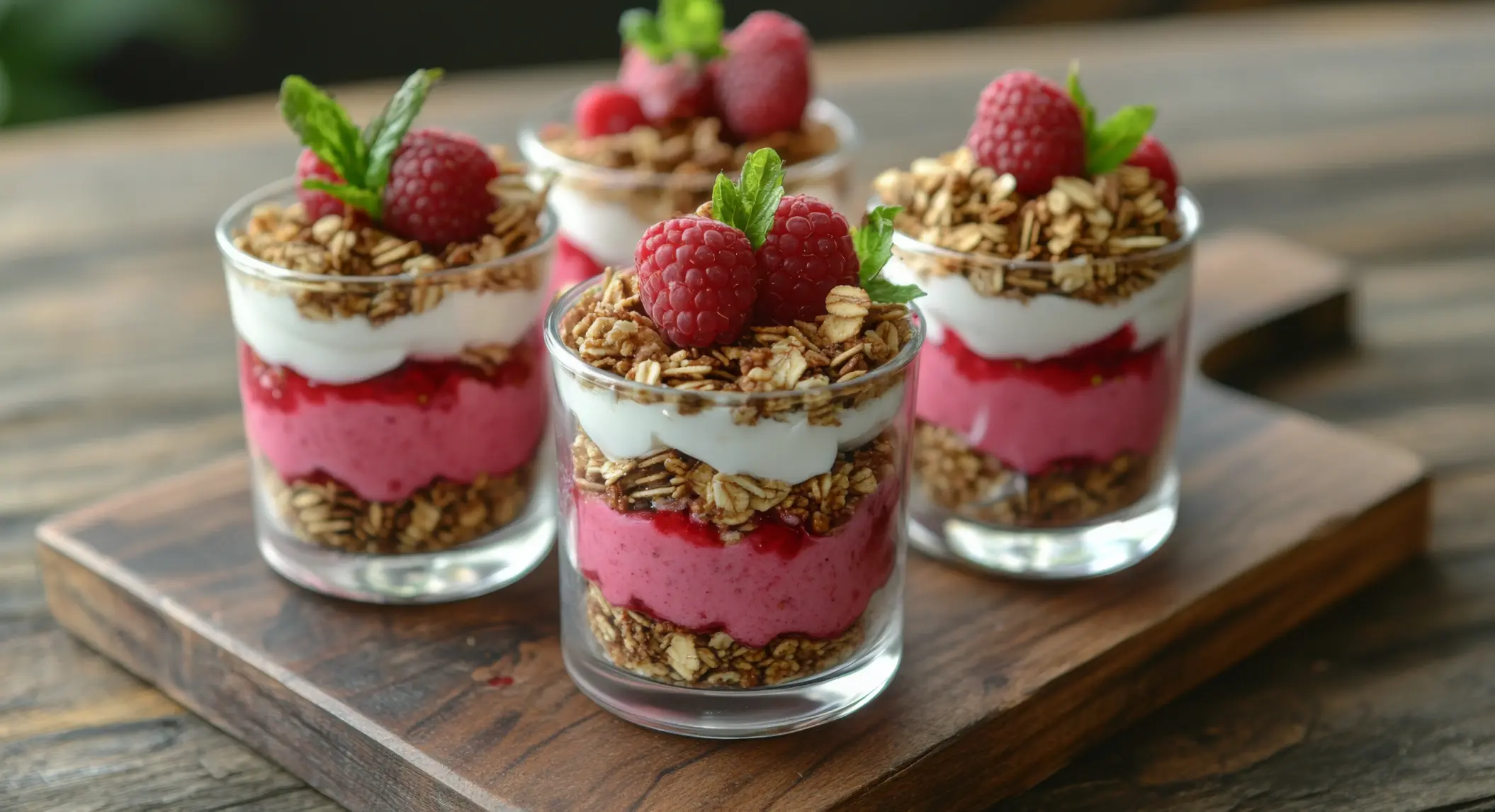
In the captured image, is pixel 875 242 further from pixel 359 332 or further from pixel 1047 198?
pixel 359 332

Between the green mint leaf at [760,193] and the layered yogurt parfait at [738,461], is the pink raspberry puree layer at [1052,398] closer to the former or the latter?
the layered yogurt parfait at [738,461]

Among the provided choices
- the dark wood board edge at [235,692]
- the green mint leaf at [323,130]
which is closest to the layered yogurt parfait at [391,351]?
the green mint leaf at [323,130]

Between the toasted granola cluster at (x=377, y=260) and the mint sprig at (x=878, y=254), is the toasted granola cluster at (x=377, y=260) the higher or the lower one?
the lower one

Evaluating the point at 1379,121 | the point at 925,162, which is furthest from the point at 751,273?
the point at 1379,121

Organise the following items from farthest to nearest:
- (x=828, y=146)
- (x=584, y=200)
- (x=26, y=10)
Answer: (x=26, y=10)
(x=828, y=146)
(x=584, y=200)

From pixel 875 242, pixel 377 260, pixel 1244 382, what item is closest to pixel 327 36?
pixel 1244 382

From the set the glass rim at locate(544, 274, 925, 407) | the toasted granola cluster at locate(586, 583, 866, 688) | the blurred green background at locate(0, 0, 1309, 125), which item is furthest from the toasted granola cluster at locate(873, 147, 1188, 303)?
the blurred green background at locate(0, 0, 1309, 125)

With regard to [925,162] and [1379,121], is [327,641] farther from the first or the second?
[1379,121]
